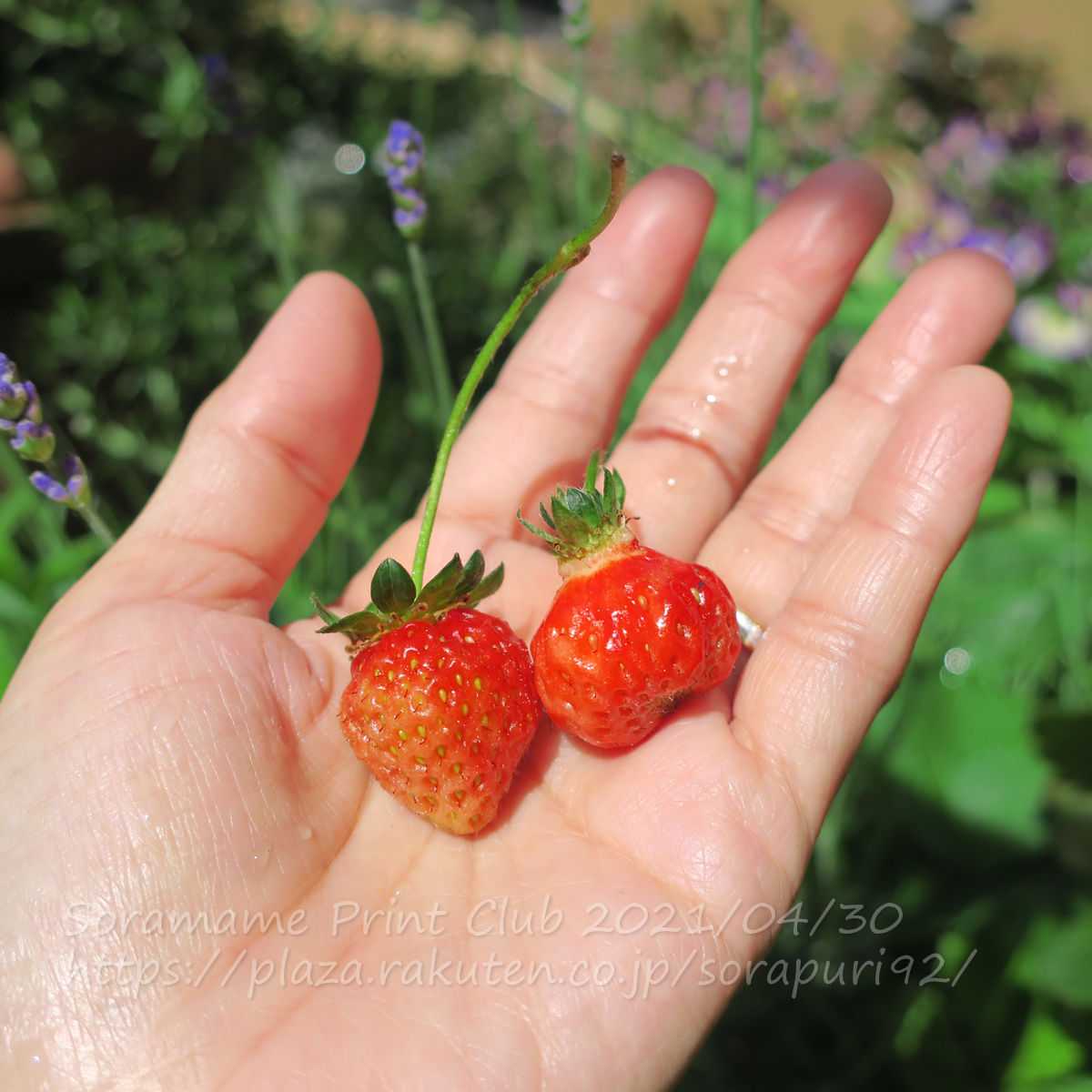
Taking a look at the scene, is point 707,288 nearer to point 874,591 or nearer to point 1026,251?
point 1026,251

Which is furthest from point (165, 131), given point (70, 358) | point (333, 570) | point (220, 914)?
point (220, 914)

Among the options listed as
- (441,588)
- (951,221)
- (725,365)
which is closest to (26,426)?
(441,588)

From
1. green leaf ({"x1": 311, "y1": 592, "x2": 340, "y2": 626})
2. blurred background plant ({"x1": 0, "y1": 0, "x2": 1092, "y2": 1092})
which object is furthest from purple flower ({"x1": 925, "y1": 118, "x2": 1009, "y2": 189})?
green leaf ({"x1": 311, "y1": 592, "x2": 340, "y2": 626})

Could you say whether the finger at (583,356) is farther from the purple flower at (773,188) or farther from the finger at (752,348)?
the purple flower at (773,188)

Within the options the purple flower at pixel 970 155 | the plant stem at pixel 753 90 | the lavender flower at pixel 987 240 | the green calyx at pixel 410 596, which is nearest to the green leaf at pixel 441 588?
the green calyx at pixel 410 596

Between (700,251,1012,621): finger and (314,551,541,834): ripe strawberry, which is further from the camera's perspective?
(700,251,1012,621): finger

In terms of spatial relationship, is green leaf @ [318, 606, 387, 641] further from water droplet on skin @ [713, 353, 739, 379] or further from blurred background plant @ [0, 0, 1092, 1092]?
water droplet on skin @ [713, 353, 739, 379]
